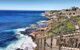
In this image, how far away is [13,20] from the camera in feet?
30.7

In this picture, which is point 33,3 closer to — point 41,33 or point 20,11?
point 20,11

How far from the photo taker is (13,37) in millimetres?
8273

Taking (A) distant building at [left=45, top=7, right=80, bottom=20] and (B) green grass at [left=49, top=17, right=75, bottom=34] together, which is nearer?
(B) green grass at [left=49, top=17, right=75, bottom=34]

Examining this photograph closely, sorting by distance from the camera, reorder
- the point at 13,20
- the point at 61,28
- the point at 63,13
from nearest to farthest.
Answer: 1. the point at 61,28
2. the point at 13,20
3. the point at 63,13

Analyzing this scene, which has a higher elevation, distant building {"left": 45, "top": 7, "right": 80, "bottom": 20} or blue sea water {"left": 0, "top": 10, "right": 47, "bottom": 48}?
distant building {"left": 45, "top": 7, "right": 80, "bottom": 20}

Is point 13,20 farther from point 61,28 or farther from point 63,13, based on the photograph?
point 61,28

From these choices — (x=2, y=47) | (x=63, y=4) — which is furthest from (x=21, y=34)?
(x=63, y=4)

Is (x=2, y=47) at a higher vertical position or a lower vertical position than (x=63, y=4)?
lower

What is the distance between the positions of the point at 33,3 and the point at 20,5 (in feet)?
1.44

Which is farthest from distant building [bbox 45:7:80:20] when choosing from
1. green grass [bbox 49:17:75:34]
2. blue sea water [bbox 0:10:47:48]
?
green grass [bbox 49:17:75:34]

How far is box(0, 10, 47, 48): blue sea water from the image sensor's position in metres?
8.22

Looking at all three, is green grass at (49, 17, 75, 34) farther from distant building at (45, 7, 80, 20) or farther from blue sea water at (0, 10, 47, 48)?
blue sea water at (0, 10, 47, 48)

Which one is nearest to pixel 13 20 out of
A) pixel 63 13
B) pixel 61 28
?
pixel 63 13

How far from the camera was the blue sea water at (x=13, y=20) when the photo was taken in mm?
8219
